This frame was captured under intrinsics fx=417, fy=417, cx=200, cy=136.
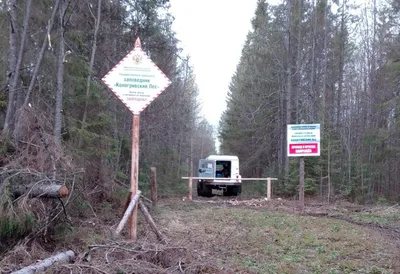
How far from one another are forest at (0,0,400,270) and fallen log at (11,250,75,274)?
3.87 ft

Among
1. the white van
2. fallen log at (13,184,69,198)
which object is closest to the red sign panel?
fallen log at (13,184,69,198)

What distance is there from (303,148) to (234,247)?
6.00 m

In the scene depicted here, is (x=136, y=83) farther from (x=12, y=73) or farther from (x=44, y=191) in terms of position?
(x=12, y=73)

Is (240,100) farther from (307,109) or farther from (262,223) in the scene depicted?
(262,223)

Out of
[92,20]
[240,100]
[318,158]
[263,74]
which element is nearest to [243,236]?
[92,20]

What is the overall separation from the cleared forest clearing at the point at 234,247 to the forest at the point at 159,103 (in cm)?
115

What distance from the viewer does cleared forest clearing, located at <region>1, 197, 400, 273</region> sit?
17.2 ft

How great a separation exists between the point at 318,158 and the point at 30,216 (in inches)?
714

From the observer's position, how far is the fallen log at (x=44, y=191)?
6.02 m

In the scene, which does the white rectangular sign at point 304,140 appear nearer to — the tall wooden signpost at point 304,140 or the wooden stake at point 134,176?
the tall wooden signpost at point 304,140

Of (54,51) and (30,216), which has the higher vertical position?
(54,51)

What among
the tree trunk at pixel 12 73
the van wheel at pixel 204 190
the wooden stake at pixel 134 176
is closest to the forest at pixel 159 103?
the tree trunk at pixel 12 73

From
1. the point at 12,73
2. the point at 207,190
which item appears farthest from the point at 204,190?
the point at 12,73

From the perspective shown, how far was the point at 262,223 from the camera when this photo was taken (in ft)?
34.7
